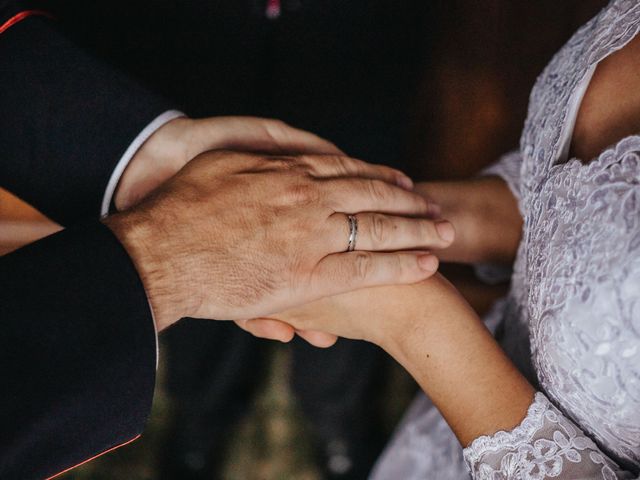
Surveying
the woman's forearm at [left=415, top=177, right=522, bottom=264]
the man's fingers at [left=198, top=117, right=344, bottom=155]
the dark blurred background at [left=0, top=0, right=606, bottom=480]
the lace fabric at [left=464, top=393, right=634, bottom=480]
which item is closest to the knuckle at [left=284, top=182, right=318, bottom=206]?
the man's fingers at [left=198, top=117, right=344, bottom=155]

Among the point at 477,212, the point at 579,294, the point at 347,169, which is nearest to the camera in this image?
the point at 579,294

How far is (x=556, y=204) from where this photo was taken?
64cm

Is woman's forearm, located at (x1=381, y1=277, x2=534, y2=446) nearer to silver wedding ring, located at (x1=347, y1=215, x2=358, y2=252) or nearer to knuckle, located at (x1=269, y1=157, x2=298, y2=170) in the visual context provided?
silver wedding ring, located at (x1=347, y1=215, x2=358, y2=252)

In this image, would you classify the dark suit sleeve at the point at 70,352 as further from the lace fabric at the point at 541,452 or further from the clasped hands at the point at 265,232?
the lace fabric at the point at 541,452

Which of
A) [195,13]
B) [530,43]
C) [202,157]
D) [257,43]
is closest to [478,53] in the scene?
[530,43]

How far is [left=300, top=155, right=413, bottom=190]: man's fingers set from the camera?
81 cm

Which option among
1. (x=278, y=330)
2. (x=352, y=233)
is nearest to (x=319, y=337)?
(x=278, y=330)

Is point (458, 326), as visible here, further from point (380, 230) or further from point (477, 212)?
point (477, 212)

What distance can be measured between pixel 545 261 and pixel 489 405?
6.5 inches

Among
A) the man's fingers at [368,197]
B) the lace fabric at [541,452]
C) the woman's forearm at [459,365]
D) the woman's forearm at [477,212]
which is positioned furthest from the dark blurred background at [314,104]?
the lace fabric at [541,452]

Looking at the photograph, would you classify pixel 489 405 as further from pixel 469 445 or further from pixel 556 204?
pixel 556 204

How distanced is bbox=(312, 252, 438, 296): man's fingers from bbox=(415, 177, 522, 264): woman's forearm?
191 mm

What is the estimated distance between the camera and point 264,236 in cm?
72

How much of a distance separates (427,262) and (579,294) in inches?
8.5
